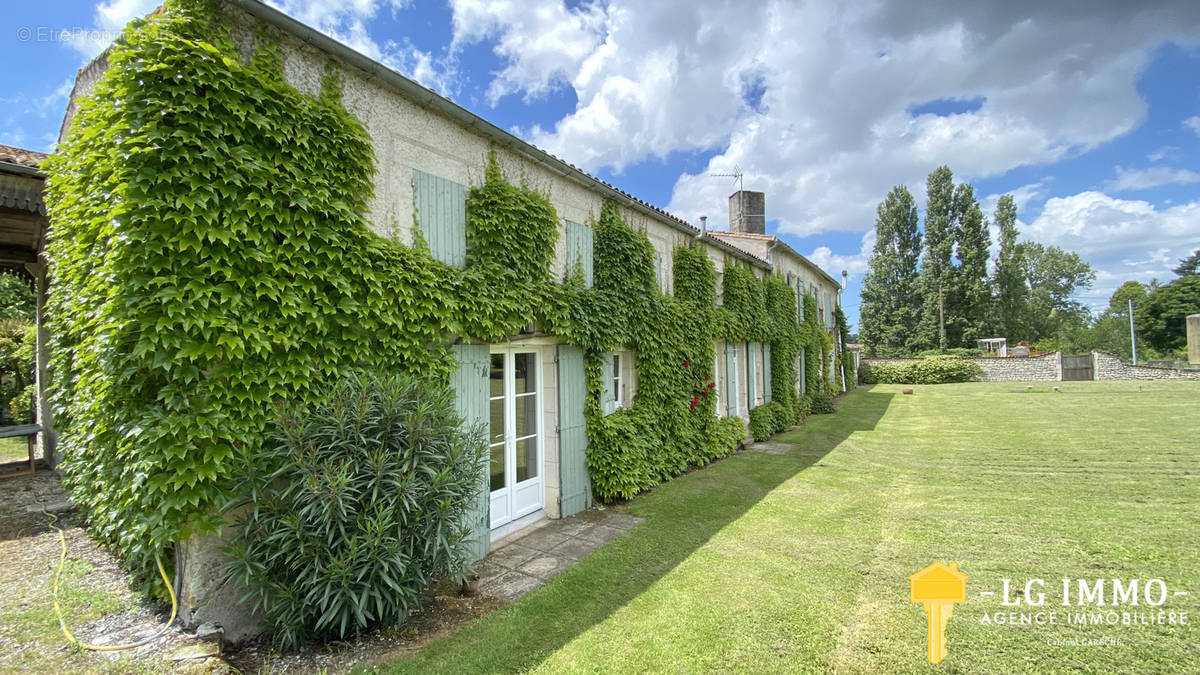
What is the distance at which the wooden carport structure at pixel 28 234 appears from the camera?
4789 mm

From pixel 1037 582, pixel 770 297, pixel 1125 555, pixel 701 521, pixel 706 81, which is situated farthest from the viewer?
pixel 770 297

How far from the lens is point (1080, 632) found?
325 centimetres

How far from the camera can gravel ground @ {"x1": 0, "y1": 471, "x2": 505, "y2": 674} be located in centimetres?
268

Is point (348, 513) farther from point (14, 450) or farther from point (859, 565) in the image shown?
point (14, 450)

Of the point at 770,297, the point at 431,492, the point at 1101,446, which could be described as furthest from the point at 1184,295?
the point at 431,492

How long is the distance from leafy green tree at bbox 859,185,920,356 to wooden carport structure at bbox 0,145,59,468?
1767 inches

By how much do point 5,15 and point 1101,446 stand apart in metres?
17.5

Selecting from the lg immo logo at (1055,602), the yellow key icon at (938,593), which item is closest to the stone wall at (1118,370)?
the lg immo logo at (1055,602)

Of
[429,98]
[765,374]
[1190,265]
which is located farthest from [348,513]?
[1190,265]

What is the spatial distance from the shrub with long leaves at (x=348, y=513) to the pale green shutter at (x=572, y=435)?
248 centimetres

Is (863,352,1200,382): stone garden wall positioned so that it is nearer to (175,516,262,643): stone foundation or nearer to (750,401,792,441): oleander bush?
(750,401,792,441): oleander bush

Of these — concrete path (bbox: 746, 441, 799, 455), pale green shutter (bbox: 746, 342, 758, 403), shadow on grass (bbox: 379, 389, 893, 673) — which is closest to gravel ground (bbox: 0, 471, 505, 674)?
shadow on grass (bbox: 379, 389, 893, 673)

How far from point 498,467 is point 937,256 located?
42853 mm

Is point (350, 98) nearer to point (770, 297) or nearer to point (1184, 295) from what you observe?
point (770, 297)
